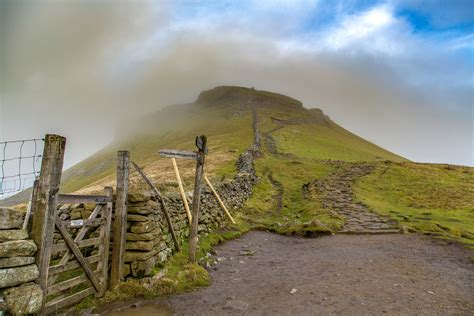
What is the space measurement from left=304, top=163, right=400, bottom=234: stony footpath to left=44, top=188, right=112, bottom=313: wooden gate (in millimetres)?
11936

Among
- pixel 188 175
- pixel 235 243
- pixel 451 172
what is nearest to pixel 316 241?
pixel 235 243

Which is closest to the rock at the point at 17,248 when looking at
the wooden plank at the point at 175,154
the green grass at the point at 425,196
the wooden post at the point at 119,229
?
the wooden post at the point at 119,229

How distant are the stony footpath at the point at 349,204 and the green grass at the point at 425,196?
83 cm

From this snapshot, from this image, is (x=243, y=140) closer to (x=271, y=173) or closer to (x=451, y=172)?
(x=271, y=173)

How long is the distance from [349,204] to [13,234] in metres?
19.8

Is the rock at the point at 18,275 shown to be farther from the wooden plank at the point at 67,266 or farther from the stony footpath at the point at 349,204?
the stony footpath at the point at 349,204

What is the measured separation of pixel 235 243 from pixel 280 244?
7.15 feet

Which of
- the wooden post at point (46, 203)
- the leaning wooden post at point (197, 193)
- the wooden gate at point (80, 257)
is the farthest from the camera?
the leaning wooden post at point (197, 193)

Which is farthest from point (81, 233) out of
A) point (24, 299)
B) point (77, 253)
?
point (24, 299)

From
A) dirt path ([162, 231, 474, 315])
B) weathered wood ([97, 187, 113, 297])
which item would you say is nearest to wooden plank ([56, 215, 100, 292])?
weathered wood ([97, 187, 113, 297])

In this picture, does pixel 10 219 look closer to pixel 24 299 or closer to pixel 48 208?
pixel 48 208

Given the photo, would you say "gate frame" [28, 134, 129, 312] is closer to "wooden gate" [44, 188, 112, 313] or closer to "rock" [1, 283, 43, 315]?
"wooden gate" [44, 188, 112, 313]

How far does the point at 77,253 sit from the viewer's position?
7555 millimetres

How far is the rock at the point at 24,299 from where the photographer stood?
18.0 ft
